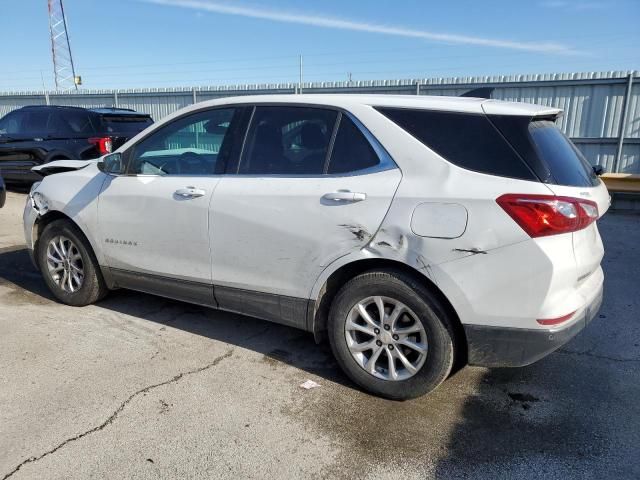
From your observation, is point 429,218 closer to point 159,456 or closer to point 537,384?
point 537,384

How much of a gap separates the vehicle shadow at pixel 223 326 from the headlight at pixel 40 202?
865 mm

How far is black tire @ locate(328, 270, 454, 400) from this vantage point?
2.92 meters

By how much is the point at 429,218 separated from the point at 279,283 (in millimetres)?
1092

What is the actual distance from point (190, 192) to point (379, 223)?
1427mm

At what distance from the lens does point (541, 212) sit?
8.66ft

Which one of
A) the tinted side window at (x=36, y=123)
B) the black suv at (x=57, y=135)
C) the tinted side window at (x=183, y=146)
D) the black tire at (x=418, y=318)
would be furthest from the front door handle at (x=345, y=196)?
the tinted side window at (x=36, y=123)

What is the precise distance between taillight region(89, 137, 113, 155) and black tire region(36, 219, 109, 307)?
220 inches

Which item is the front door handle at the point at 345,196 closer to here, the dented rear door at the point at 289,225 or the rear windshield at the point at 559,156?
the dented rear door at the point at 289,225

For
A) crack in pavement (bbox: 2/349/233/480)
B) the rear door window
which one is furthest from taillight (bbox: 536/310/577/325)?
the rear door window

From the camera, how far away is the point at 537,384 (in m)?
3.39

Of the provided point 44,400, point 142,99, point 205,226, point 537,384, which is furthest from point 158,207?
point 142,99

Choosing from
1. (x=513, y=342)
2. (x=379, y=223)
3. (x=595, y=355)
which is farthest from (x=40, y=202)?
(x=595, y=355)

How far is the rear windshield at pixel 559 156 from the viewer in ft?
9.12

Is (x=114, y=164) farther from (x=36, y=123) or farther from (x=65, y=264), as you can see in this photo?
(x=36, y=123)
